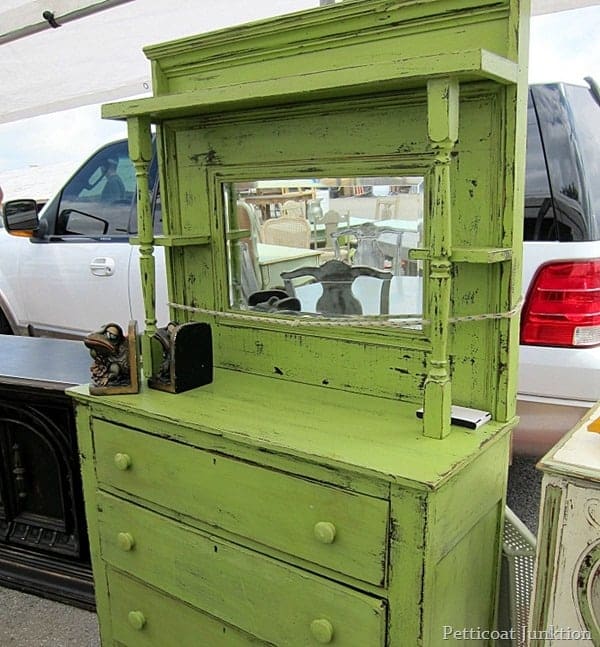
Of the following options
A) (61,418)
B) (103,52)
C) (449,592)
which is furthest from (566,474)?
(103,52)

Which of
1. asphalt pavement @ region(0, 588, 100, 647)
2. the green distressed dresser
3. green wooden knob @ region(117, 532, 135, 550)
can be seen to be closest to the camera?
the green distressed dresser

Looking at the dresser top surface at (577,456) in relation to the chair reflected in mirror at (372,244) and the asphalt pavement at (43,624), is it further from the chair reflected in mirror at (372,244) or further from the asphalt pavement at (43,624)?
the asphalt pavement at (43,624)

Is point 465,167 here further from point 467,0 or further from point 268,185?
point 268,185

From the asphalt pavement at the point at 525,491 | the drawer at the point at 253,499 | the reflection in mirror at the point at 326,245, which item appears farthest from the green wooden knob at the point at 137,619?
the asphalt pavement at the point at 525,491

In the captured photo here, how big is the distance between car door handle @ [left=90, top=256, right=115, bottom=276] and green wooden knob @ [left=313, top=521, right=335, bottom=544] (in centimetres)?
239

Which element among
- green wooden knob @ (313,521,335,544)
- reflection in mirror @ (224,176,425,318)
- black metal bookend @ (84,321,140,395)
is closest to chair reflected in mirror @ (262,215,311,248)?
reflection in mirror @ (224,176,425,318)

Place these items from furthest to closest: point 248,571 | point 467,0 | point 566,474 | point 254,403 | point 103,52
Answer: point 103,52 < point 254,403 < point 248,571 < point 467,0 < point 566,474

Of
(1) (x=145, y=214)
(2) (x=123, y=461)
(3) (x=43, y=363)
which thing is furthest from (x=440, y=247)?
(3) (x=43, y=363)

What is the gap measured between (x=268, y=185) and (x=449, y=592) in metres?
1.05

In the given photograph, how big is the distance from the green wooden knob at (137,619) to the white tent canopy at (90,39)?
2.02 m

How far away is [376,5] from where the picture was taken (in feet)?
4.43

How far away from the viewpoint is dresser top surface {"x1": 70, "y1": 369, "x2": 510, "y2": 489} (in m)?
1.22

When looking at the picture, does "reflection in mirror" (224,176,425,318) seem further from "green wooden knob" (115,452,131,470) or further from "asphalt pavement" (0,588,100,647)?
"asphalt pavement" (0,588,100,647)

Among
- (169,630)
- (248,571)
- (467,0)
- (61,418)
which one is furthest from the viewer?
(61,418)
